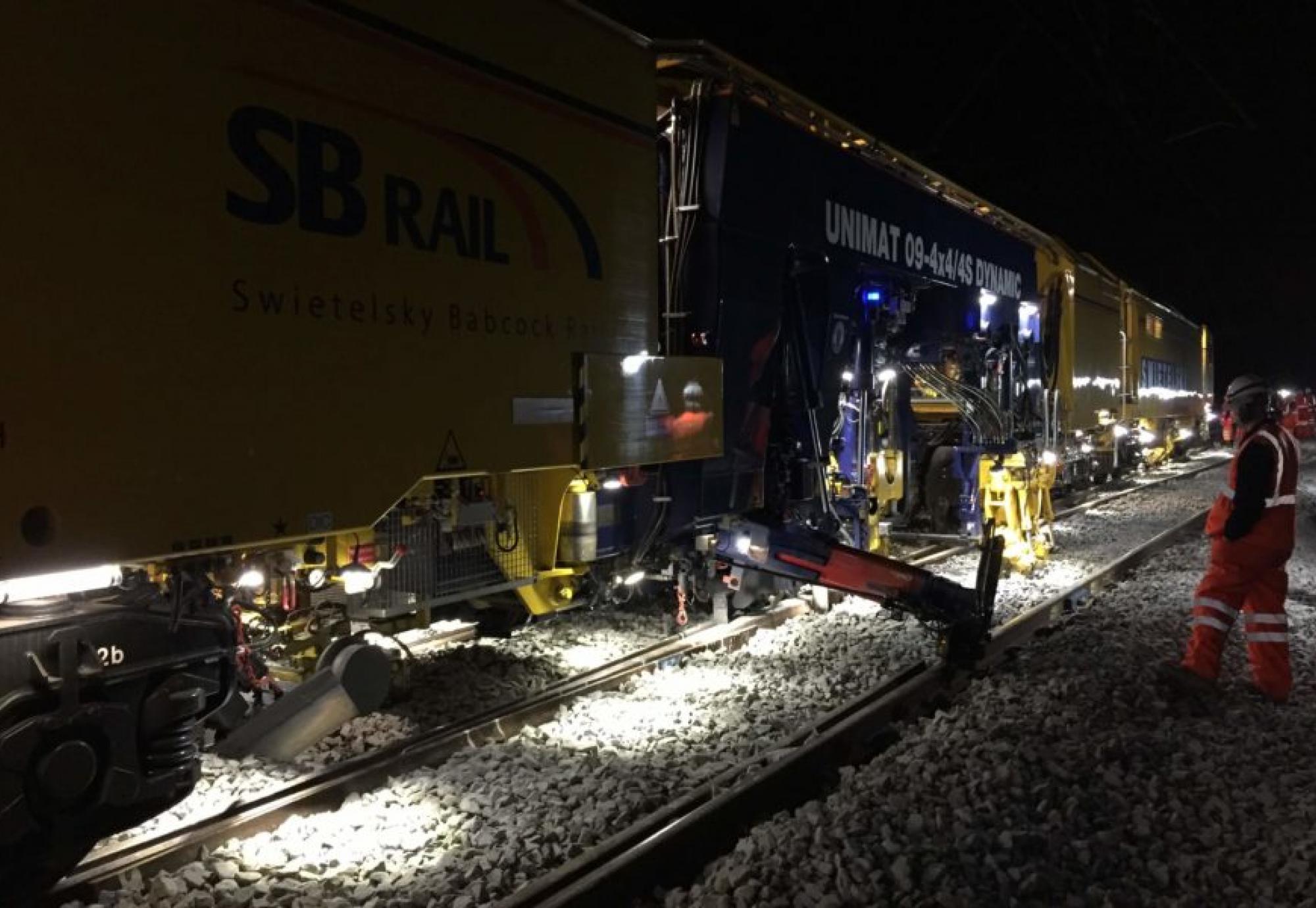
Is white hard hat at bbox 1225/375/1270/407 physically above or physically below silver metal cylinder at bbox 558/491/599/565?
above

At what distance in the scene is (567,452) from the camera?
16.3 ft

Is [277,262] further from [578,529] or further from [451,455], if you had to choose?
[578,529]

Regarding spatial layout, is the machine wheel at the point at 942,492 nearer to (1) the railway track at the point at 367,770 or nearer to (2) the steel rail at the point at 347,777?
(1) the railway track at the point at 367,770

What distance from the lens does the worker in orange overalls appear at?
5.93m

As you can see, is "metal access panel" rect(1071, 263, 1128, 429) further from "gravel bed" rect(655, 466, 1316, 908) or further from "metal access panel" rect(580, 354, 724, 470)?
"metal access panel" rect(580, 354, 724, 470)

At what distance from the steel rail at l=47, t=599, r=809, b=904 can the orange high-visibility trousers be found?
2.93m

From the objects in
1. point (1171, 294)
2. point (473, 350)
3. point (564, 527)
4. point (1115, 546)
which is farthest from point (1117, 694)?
point (1171, 294)

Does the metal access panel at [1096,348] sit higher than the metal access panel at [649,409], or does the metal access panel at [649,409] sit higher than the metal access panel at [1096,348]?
the metal access panel at [1096,348]

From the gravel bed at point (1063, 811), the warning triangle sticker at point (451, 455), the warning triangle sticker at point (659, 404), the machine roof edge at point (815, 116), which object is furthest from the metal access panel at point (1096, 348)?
the warning triangle sticker at point (451, 455)

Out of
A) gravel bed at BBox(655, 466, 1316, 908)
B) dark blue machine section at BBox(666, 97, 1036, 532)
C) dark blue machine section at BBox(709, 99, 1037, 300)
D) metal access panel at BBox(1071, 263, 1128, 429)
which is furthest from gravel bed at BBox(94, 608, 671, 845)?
metal access panel at BBox(1071, 263, 1128, 429)

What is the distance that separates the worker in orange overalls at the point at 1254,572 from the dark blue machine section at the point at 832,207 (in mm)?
3106

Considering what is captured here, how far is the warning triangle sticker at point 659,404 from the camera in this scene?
18.2 feet

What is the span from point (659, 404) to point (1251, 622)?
3729mm

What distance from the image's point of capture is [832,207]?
7.57 meters
